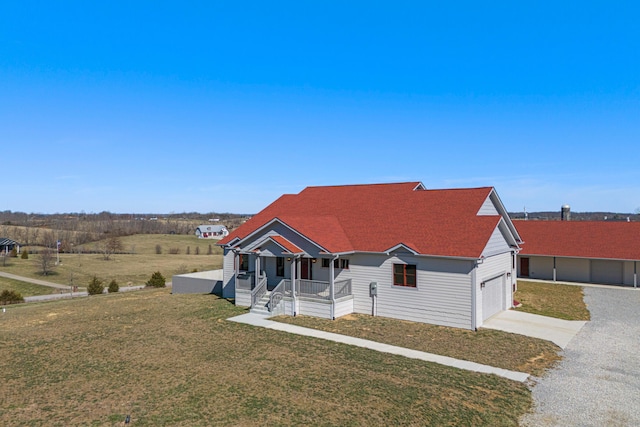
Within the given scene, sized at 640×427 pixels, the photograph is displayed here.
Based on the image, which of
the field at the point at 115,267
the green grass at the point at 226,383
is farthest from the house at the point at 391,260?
the field at the point at 115,267

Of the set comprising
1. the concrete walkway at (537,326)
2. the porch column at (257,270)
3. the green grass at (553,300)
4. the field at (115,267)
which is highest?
the porch column at (257,270)

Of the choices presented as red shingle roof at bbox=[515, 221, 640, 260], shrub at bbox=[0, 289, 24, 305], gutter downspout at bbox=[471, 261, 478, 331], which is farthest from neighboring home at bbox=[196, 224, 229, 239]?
gutter downspout at bbox=[471, 261, 478, 331]

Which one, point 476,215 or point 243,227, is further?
point 243,227

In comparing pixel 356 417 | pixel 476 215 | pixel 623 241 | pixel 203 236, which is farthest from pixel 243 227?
pixel 203 236

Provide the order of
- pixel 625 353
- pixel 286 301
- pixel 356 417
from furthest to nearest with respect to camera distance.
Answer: pixel 286 301, pixel 625 353, pixel 356 417

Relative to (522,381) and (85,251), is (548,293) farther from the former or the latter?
(85,251)

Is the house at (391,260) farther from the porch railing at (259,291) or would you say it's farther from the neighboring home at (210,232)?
the neighboring home at (210,232)
